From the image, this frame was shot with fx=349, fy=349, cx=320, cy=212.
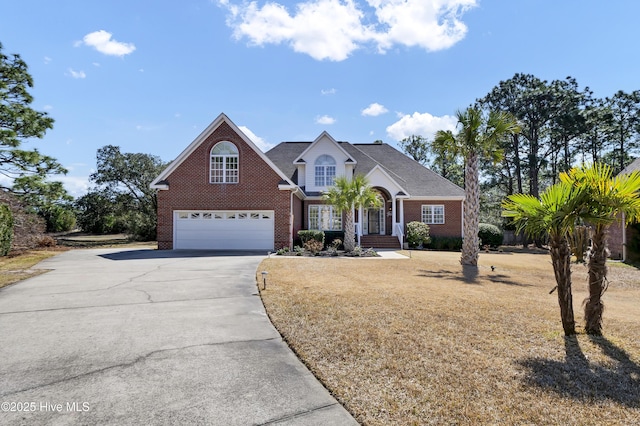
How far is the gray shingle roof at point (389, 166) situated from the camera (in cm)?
2566

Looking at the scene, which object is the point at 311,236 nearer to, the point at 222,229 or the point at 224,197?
the point at 222,229

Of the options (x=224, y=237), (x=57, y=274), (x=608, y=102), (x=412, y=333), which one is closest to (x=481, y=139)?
(x=412, y=333)

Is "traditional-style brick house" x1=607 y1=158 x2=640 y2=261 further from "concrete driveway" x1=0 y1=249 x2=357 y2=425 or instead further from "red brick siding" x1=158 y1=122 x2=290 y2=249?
"concrete driveway" x1=0 y1=249 x2=357 y2=425

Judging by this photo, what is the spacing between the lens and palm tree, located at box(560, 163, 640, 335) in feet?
17.0

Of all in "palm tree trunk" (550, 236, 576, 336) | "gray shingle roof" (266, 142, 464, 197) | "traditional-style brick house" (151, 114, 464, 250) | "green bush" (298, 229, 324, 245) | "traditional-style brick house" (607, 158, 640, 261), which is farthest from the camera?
"gray shingle roof" (266, 142, 464, 197)

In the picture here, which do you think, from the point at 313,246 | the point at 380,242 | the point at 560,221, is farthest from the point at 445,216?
Answer: the point at 560,221

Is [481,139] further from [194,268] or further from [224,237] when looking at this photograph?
[224,237]

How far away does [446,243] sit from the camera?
2339cm

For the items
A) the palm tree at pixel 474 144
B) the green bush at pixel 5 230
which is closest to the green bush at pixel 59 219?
the green bush at pixel 5 230

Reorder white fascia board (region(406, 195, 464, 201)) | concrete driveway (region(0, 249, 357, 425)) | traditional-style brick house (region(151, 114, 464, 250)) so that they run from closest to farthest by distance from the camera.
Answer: concrete driveway (region(0, 249, 357, 425))
traditional-style brick house (region(151, 114, 464, 250))
white fascia board (region(406, 195, 464, 201))

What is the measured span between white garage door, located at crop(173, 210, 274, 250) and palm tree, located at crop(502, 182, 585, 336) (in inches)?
612

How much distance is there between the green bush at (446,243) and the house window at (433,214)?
6.06ft

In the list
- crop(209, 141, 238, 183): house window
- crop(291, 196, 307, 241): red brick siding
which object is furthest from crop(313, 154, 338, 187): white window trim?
crop(209, 141, 238, 183): house window

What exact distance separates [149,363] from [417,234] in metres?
20.3
